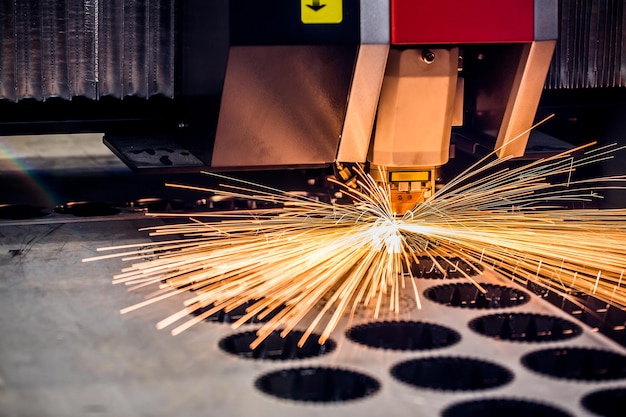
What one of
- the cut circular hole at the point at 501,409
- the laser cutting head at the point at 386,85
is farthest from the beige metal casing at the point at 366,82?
the cut circular hole at the point at 501,409

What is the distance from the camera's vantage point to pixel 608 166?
252 cm

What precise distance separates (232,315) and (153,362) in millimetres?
223

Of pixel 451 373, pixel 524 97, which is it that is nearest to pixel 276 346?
pixel 451 373

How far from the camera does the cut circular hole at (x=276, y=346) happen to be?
138 cm

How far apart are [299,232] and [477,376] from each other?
78 cm

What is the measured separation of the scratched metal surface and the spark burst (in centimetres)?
6

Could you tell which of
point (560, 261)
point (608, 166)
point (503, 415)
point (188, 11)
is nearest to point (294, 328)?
point (503, 415)

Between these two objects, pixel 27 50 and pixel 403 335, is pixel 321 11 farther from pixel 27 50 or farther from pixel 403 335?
pixel 27 50

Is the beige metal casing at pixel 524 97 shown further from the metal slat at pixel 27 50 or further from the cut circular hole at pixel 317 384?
the metal slat at pixel 27 50

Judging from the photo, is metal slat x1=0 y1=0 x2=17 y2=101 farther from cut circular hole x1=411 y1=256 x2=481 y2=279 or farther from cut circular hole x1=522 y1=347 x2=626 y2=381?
cut circular hole x1=522 y1=347 x2=626 y2=381

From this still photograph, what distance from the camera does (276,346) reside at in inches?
56.1

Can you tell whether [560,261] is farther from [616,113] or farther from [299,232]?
[616,113]

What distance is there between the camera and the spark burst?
165 cm

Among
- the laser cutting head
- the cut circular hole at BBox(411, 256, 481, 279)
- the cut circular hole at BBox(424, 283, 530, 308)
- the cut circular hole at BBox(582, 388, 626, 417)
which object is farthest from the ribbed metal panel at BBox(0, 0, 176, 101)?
the cut circular hole at BBox(582, 388, 626, 417)
